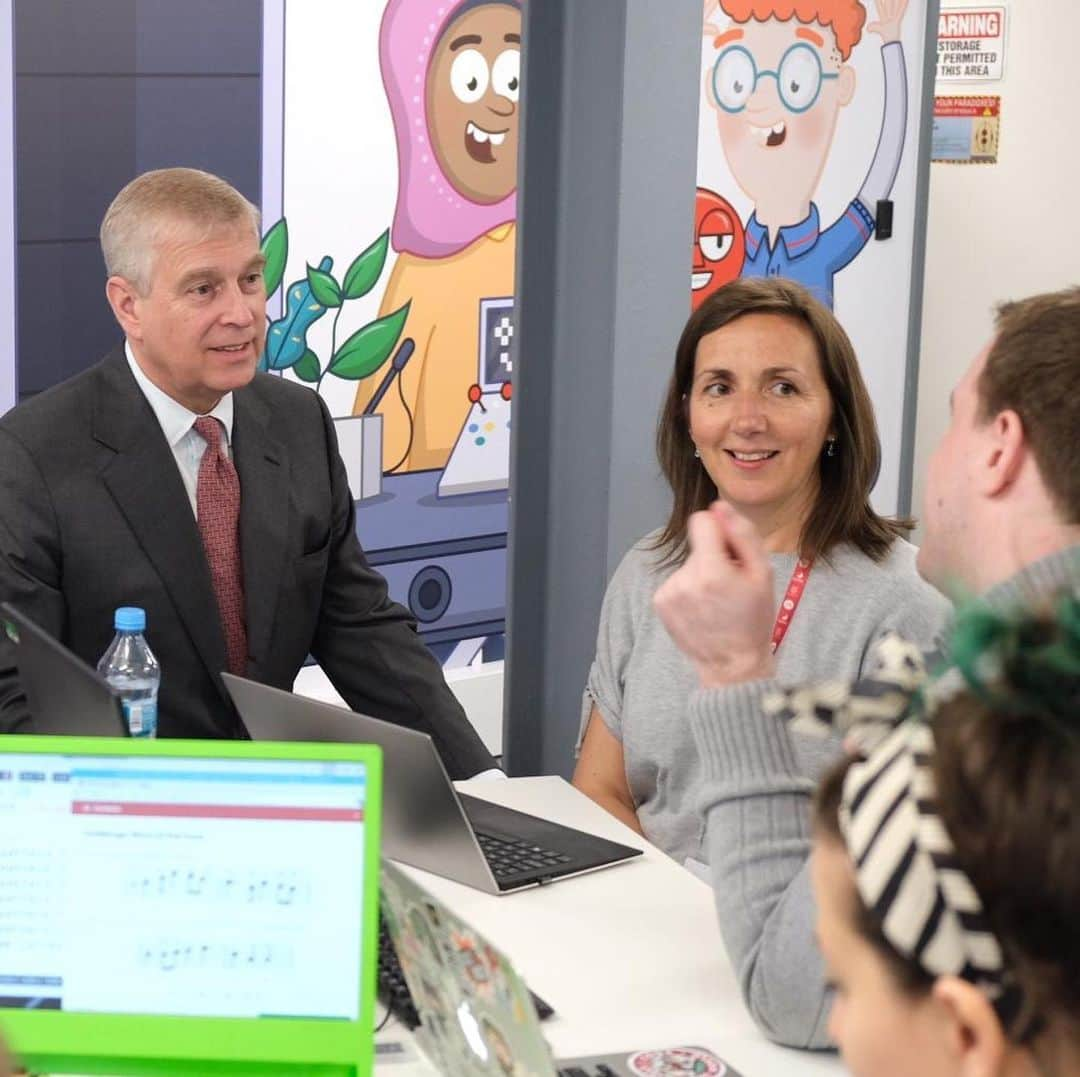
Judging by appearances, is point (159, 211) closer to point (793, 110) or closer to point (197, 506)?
point (197, 506)

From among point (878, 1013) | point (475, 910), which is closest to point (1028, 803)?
point (878, 1013)

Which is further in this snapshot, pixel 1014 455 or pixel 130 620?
pixel 130 620

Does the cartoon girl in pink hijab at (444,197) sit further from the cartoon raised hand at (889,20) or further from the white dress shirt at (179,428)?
the white dress shirt at (179,428)

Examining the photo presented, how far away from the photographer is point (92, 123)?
3.32m

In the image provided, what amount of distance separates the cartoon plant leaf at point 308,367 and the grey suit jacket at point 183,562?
2.85 feet

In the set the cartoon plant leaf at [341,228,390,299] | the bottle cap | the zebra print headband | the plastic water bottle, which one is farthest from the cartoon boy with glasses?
the zebra print headband

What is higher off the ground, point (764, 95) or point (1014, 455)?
point (764, 95)

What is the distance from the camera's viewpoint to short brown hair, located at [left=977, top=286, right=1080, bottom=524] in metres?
1.53

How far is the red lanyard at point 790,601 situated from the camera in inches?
92.7

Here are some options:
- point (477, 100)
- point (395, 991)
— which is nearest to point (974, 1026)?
point (395, 991)

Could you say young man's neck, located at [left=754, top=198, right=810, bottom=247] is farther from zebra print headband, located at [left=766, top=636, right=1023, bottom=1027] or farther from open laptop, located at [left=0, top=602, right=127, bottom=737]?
zebra print headband, located at [left=766, top=636, right=1023, bottom=1027]

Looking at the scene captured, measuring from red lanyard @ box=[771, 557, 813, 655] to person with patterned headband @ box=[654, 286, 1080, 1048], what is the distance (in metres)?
0.62

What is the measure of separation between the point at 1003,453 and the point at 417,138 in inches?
99.8

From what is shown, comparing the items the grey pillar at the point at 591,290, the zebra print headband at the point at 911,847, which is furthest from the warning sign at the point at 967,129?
the zebra print headband at the point at 911,847
